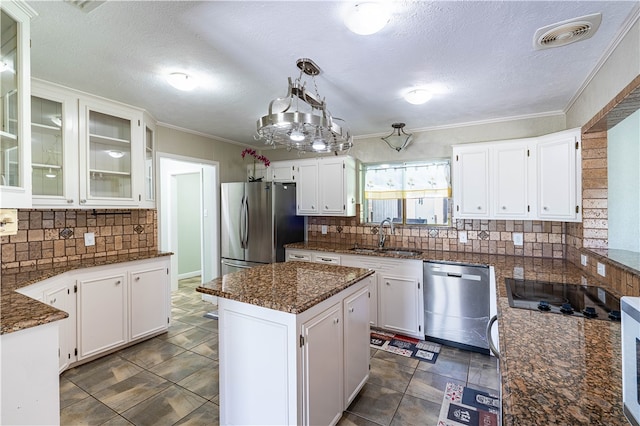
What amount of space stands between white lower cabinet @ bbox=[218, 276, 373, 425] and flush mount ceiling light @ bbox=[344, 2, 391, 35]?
1.49 m

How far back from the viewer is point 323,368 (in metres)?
1.72

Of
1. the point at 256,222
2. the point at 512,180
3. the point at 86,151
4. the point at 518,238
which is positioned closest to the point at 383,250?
the point at 518,238

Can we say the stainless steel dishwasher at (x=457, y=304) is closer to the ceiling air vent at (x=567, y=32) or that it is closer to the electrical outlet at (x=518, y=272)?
the electrical outlet at (x=518, y=272)

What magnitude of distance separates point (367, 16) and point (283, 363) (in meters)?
1.80

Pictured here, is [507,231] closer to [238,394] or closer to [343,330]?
[343,330]

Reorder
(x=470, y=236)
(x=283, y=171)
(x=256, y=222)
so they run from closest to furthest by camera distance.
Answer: (x=470, y=236)
(x=256, y=222)
(x=283, y=171)

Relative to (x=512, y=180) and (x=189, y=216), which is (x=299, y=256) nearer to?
(x=512, y=180)

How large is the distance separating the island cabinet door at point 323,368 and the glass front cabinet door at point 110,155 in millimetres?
2410

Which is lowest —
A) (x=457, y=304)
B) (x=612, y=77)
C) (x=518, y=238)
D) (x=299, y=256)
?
(x=457, y=304)

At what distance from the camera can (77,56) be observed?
6.50 ft

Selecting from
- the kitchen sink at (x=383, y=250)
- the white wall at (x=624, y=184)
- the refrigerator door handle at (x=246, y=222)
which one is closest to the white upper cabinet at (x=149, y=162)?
the refrigerator door handle at (x=246, y=222)

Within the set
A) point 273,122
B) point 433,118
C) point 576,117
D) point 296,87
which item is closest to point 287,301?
point 273,122

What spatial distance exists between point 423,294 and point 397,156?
1.79m

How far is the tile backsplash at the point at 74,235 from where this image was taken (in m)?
2.46
